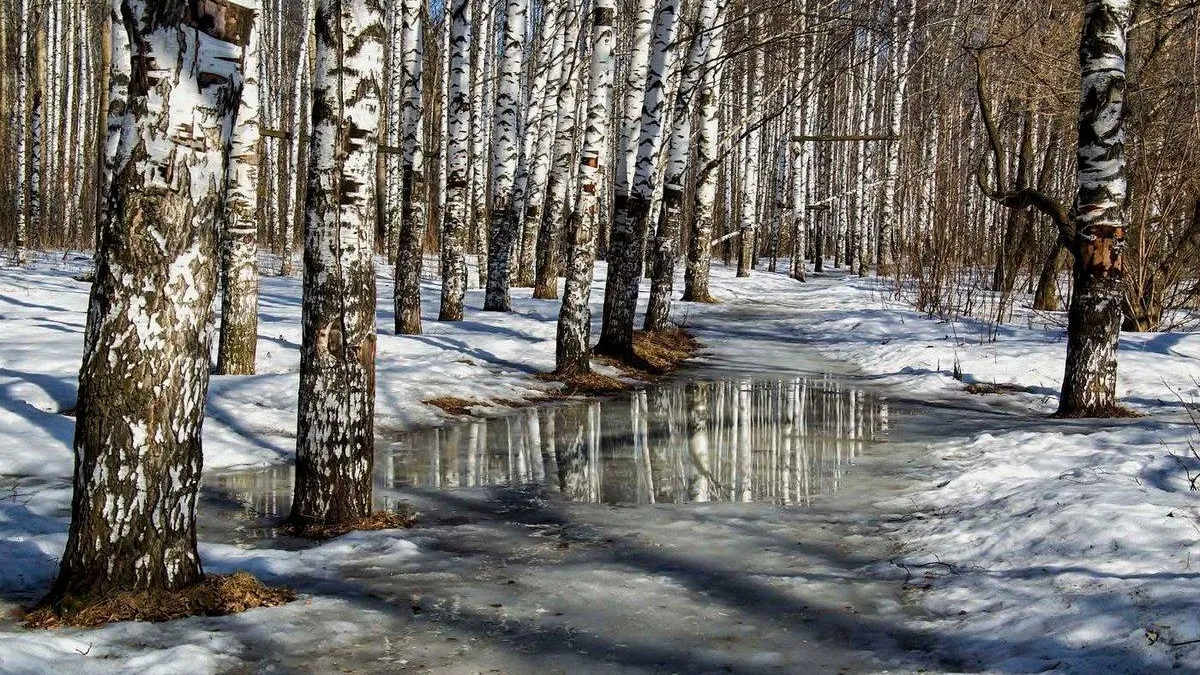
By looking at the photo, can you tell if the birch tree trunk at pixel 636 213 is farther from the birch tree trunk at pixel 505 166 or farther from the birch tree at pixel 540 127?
the birch tree at pixel 540 127

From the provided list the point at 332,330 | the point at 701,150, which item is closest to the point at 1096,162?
the point at 332,330

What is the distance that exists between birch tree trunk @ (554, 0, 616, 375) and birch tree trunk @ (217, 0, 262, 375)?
3302mm

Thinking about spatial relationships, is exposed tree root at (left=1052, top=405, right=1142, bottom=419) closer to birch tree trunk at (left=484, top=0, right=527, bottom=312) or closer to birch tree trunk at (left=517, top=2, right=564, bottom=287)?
birch tree trunk at (left=484, top=0, right=527, bottom=312)

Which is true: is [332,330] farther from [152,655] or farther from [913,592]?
[913,592]

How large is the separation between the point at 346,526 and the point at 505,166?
12.2 metres

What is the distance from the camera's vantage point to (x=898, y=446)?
319 inches

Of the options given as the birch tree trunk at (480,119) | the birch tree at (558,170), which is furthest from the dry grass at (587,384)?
the birch tree trunk at (480,119)

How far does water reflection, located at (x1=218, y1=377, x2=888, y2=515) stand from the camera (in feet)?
22.2

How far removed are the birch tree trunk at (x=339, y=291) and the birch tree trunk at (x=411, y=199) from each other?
25.4 ft

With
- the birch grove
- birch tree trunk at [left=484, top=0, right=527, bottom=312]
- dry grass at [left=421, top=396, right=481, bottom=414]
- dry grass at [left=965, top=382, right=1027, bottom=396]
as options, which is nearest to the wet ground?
dry grass at [left=421, top=396, right=481, bottom=414]

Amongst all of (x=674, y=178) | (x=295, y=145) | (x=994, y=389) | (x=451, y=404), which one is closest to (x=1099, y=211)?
(x=994, y=389)

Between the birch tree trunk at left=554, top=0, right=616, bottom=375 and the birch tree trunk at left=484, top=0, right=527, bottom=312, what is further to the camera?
the birch tree trunk at left=484, top=0, right=527, bottom=312

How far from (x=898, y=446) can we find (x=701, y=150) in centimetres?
1219

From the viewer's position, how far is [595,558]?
523 centimetres
